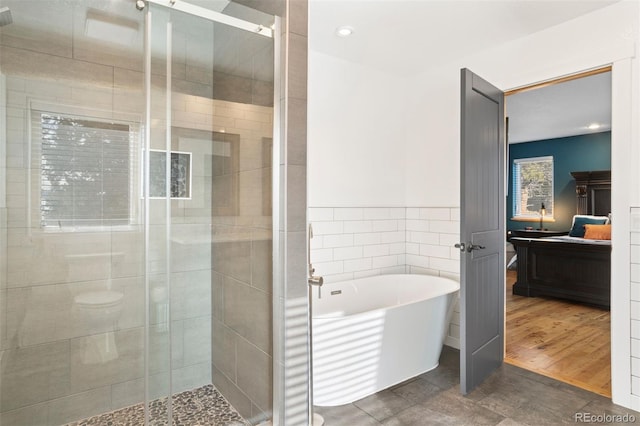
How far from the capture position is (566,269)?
5012 millimetres

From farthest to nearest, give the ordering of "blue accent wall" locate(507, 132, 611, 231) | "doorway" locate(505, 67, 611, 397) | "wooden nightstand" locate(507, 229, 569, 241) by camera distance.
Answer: "wooden nightstand" locate(507, 229, 569, 241) → "blue accent wall" locate(507, 132, 611, 231) → "doorway" locate(505, 67, 611, 397)

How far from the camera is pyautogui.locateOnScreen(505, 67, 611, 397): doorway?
3.10 metres

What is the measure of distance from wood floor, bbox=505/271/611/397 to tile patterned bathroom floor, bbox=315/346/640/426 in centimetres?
22

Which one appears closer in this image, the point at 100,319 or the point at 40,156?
the point at 40,156

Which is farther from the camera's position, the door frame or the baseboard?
the baseboard

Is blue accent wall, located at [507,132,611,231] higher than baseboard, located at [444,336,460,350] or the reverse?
higher

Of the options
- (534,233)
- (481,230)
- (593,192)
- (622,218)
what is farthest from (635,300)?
(593,192)

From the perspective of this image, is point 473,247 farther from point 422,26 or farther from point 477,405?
point 422,26

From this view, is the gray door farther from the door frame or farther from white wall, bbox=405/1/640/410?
the door frame

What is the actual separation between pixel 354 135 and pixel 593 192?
5.94 metres

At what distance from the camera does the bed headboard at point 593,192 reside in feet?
22.9

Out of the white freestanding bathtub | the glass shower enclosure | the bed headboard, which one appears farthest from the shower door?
the bed headboard

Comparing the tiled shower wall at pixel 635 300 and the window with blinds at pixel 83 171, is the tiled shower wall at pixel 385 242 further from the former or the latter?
the window with blinds at pixel 83 171

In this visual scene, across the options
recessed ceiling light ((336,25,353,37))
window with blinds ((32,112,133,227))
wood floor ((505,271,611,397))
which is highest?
recessed ceiling light ((336,25,353,37))
